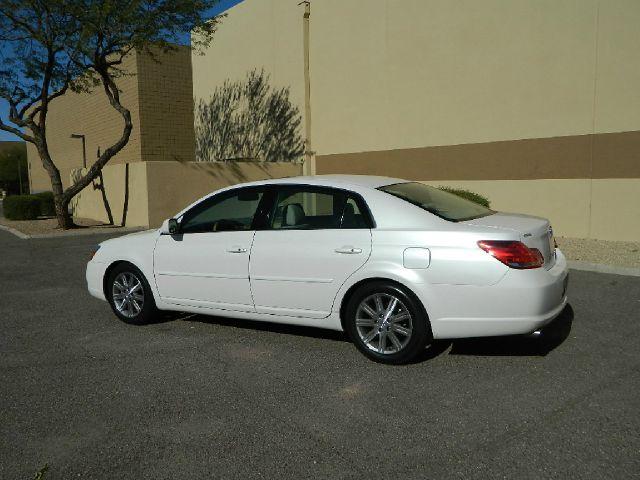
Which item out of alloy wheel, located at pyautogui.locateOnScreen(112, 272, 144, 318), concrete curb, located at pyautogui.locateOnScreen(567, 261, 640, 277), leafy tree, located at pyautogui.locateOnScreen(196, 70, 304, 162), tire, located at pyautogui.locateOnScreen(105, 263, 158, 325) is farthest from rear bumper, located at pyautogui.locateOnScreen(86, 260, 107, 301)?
leafy tree, located at pyautogui.locateOnScreen(196, 70, 304, 162)

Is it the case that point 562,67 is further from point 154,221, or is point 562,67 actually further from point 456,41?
point 154,221

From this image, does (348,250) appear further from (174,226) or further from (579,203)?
(579,203)

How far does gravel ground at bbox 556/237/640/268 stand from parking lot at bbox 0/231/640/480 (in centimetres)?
348

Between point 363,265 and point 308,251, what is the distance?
55 centimetres

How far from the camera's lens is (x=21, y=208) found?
2245 cm

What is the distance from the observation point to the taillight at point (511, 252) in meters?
4.31

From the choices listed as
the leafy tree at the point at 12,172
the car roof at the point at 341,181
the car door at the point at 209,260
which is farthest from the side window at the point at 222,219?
the leafy tree at the point at 12,172

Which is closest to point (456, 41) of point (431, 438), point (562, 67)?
point (562, 67)

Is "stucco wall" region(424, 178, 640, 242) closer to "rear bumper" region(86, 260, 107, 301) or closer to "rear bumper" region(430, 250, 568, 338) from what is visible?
"rear bumper" region(430, 250, 568, 338)

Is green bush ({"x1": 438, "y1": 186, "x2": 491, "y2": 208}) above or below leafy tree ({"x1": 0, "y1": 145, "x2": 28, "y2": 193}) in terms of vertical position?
below

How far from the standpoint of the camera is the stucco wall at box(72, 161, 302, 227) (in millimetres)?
18156

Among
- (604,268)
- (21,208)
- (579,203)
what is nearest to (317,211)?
(604,268)

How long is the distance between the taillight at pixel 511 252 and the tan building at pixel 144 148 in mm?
15286

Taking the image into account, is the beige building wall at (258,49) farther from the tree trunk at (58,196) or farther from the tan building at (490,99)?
the tree trunk at (58,196)
